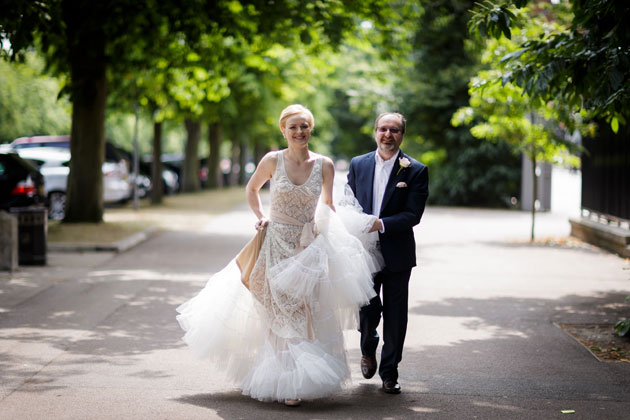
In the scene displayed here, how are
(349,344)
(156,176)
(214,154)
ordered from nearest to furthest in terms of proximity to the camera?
1. (349,344)
2. (156,176)
3. (214,154)

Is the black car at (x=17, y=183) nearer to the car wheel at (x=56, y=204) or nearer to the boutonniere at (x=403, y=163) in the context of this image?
the car wheel at (x=56, y=204)

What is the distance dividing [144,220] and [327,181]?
49.1ft

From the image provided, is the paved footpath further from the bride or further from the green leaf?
the green leaf

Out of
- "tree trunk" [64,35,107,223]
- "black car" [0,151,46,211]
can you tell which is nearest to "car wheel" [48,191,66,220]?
"tree trunk" [64,35,107,223]

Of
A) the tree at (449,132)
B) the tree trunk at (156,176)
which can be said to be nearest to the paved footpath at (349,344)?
the tree trunk at (156,176)

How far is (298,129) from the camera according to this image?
556 cm

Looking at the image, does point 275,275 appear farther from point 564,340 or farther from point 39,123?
point 39,123

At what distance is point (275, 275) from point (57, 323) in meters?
3.51

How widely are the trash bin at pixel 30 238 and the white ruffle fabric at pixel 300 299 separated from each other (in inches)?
287

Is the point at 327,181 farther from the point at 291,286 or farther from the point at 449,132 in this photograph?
the point at 449,132

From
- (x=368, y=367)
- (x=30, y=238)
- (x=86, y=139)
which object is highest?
(x=86, y=139)

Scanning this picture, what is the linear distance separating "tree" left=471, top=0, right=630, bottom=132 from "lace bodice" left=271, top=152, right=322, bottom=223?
2541 mm

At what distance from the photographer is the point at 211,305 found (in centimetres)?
565

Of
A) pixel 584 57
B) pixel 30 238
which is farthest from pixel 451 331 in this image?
pixel 30 238
